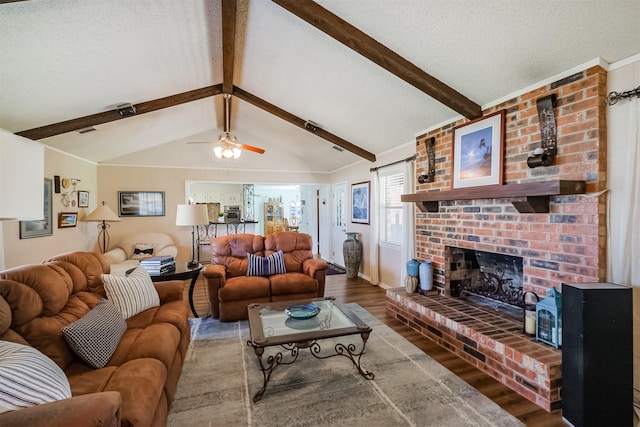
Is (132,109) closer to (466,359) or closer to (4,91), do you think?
(4,91)

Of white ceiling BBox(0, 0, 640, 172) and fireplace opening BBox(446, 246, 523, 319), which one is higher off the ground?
white ceiling BBox(0, 0, 640, 172)

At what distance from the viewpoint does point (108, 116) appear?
3.79 m

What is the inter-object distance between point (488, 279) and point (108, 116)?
198 inches

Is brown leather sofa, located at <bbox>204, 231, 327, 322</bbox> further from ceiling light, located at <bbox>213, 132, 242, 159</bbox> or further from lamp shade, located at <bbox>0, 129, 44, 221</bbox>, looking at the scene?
lamp shade, located at <bbox>0, 129, 44, 221</bbox>

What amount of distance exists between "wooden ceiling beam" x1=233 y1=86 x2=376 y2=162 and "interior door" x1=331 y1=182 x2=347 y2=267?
4.65ft

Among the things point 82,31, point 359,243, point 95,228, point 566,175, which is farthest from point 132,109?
point 566,175

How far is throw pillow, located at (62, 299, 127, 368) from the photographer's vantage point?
1680 mm

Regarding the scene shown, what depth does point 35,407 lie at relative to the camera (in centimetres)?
106

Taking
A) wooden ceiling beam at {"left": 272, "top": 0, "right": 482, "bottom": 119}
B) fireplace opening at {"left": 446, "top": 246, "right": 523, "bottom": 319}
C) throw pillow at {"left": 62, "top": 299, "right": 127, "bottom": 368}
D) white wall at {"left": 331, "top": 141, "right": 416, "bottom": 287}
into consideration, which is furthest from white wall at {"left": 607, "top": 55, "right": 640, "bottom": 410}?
throw pillow at {"left": 62, "top": 299, "right": 127, "bottom": 368}

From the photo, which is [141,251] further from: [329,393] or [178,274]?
[329,393]

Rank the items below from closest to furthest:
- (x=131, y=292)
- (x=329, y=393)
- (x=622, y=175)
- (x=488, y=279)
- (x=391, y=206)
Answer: (x=622, y=175)
(x=329, y=393)
(x=131, y=292)
(x=488, y=279)
(x=391, y=206)

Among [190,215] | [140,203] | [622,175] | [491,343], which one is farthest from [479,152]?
[140,203]

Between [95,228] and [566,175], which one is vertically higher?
[566,175]

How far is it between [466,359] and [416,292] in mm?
1097
